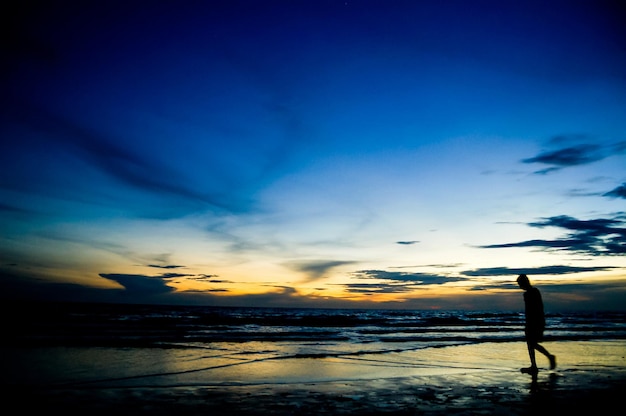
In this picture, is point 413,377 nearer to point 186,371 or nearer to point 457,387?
point 457,387

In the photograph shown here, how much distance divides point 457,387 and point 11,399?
7.59 meters

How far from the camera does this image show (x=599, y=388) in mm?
7387

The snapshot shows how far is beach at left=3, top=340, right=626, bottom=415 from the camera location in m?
5.85

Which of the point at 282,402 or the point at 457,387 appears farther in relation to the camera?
the point at 457,387

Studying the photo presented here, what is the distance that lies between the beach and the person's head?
1.89m

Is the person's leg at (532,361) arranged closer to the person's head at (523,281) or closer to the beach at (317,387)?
the beach at (317,387)

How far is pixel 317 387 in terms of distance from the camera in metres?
7.41

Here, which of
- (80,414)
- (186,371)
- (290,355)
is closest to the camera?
(80,414)

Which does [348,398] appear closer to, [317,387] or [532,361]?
[317,387]

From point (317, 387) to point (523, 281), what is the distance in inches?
208

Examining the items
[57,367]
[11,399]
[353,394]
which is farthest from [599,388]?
[57,367]

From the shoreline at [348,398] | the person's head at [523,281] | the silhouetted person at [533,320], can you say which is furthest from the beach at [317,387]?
the person's head at [523,281]

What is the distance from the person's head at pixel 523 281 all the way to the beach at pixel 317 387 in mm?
1893

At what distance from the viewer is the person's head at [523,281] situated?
9068mm
